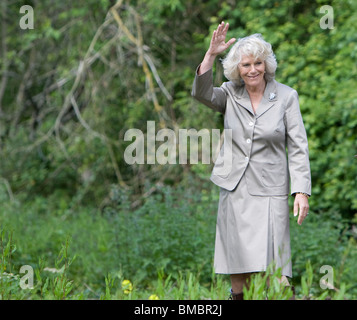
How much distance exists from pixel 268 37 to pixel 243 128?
4.42 meters

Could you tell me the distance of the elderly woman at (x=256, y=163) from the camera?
3.29 m

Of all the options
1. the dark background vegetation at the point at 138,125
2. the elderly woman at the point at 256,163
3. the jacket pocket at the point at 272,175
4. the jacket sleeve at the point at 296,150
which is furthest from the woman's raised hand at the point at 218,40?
the dark background vegetation at the point at 138,125

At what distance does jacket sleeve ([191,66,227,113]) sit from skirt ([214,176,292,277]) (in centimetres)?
46

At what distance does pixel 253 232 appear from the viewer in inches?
131

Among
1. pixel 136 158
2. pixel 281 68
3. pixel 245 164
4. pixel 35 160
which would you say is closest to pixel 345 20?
pixel 281 68

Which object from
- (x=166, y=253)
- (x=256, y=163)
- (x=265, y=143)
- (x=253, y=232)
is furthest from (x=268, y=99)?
(x=166, y=253)

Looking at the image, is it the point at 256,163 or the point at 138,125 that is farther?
the point at 138,125

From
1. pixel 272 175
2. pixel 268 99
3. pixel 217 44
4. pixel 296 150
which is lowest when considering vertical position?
pixel 272 175

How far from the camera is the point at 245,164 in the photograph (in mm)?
3352

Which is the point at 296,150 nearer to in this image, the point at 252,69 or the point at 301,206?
the point at 301,206

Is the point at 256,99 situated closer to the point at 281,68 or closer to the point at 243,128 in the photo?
the point at 243,128

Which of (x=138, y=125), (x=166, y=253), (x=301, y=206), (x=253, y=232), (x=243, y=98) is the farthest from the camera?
(x=138, y=125)

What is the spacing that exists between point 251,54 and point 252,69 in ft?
0.27

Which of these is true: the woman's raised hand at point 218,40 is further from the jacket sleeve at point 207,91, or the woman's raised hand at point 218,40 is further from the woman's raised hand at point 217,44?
the jacket sleeve at point 207,91
